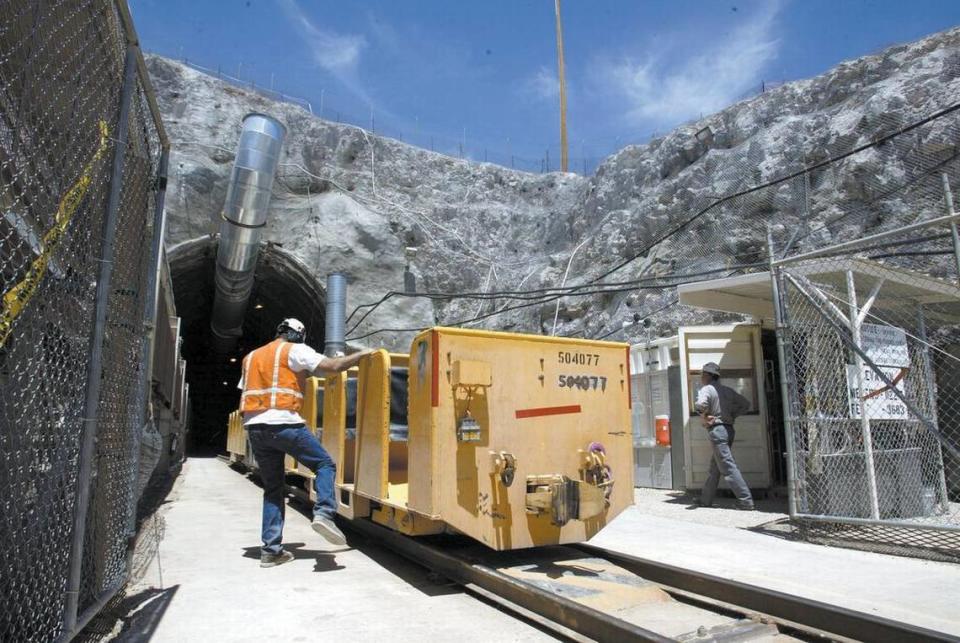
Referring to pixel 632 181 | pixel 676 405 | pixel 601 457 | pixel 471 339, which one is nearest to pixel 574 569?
pixel 601 457

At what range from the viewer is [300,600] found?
402 centimetres

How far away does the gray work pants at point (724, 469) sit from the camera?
8039 mm

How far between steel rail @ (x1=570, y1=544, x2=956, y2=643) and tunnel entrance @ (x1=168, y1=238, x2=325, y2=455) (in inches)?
703

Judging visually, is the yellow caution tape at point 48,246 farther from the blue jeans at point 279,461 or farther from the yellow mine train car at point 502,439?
the blue jeans at point 279,461

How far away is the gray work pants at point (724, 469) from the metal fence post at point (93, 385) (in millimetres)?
7205

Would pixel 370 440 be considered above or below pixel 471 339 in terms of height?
below

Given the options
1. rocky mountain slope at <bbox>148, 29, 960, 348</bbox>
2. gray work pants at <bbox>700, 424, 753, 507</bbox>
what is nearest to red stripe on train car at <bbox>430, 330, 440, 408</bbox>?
gray work pants at <bbox>700, 424, 753, 507</bbox>

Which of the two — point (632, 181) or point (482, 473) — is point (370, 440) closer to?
point (482, 473)

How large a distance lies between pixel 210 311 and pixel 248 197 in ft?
41.0

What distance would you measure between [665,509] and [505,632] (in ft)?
18.0

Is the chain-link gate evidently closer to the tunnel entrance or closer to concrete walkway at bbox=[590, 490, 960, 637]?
concrete walkway at bbox=[590, 490, 960, 637]

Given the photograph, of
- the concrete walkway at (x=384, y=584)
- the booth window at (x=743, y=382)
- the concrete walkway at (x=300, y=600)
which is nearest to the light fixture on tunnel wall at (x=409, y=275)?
the booth window at (x=743, y=382)

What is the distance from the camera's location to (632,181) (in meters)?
19.0

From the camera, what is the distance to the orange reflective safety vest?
5121 millimetres
